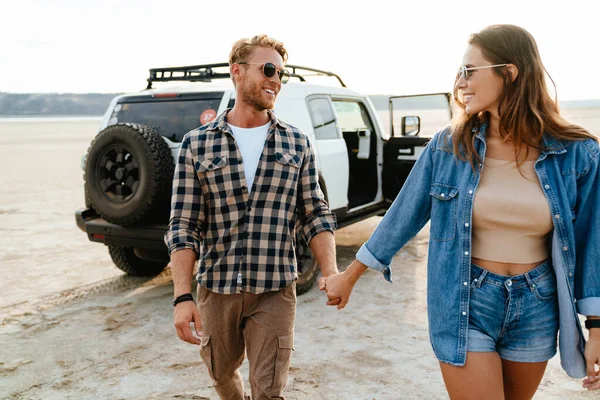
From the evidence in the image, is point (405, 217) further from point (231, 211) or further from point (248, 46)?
point (248, 46)

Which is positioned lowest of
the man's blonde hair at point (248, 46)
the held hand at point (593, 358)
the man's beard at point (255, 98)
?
the held hand at point (593, 358)

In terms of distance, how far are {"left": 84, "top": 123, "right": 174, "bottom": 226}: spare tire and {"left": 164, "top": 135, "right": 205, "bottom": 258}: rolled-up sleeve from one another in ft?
7.68

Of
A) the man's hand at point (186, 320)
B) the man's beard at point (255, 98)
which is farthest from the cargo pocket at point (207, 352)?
the man's beard at point (255, 98)

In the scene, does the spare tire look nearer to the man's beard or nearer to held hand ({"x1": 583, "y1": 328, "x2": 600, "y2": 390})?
the man's beard

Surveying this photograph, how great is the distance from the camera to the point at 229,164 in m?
2.43

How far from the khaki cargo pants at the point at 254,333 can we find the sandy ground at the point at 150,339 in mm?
1112

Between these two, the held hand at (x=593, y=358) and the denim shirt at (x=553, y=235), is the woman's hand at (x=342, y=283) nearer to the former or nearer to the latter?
the denim shirt at (x=553, y=235)

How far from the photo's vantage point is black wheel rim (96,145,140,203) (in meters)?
4.90

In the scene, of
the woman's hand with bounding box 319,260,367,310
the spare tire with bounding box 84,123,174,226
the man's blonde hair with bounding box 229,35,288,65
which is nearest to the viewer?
the woman's hand with bounding box 319,260,367,310

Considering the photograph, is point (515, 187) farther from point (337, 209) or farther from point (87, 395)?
Answer: point (337, 209)

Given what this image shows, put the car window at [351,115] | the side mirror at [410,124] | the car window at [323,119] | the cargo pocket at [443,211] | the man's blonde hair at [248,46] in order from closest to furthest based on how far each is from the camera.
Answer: the cargo pocket at [443,211], the man's blonde hair at [248,46], the car window at [323,119], the car window at [351,115], the side mirror at [410,124]

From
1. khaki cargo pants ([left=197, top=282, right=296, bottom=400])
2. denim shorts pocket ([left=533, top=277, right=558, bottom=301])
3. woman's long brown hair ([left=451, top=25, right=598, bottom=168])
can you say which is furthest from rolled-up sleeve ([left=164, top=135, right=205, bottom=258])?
denim shorts pocket ([left=533, top=277, right=558, bottom=301])

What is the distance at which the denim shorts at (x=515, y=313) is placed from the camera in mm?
1951

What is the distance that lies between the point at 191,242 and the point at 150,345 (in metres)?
2.26
